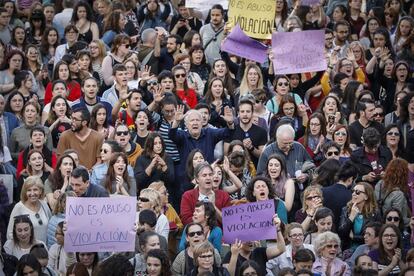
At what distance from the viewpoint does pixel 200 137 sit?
19.9 metres

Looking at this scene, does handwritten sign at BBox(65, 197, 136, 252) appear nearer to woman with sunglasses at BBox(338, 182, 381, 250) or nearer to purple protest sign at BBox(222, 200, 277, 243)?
purple protest sign at BBox(222, 200, 277, 243)

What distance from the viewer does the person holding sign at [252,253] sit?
55.5 feet

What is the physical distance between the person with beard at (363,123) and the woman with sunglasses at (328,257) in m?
3.59

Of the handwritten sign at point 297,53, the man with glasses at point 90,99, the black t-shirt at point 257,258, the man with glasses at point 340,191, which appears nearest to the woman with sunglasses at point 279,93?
the handwritten sign at point 297,53

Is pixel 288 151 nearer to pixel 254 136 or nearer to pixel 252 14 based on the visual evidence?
pixel 254 136

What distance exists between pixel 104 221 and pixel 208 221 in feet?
3.58

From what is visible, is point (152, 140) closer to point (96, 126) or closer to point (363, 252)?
point (96, 126)

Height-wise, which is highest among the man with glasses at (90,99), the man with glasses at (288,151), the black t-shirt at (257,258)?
the man with glasses at (90,99)

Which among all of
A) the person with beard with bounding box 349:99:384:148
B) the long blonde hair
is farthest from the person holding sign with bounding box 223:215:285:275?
the long blonde hair

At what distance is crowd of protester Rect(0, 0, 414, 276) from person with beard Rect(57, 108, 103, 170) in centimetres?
2

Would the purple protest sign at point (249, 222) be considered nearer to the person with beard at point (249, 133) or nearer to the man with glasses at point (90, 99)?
the person with beard at point (249, 133)

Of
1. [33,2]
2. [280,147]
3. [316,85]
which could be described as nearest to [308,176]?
[280,147]

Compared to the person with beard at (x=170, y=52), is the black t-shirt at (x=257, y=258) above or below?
below

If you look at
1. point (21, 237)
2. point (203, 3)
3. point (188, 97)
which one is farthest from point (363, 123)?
point (21, 237)
